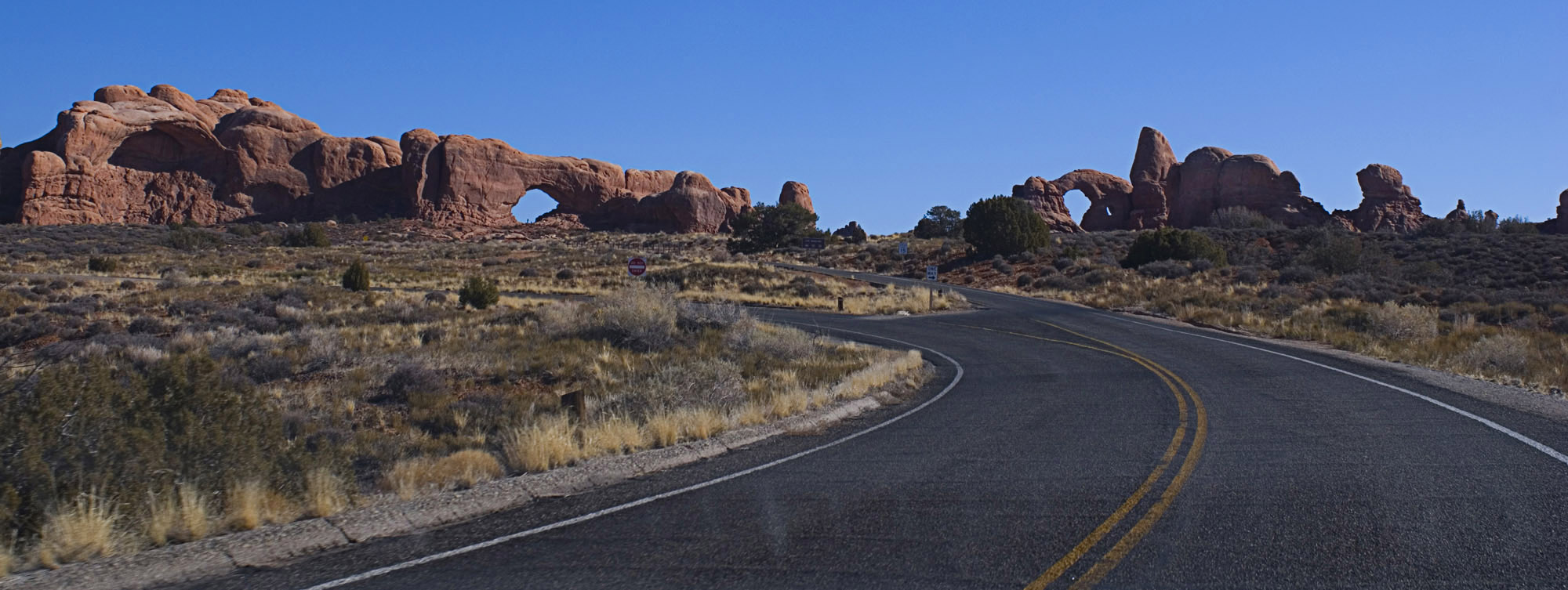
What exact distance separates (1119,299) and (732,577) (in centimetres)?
3583

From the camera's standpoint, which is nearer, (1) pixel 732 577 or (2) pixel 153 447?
(1) pixel 732 577

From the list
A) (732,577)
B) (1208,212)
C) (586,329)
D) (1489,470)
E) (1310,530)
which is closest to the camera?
(732,577)

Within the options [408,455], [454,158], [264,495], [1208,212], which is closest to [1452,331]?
[408,455]

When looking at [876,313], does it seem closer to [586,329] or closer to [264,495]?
[586,329]

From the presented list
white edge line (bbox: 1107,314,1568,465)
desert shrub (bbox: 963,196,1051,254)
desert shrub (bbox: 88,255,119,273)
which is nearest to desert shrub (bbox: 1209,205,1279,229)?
desert shrub (bbox: 963,196,1051,254)

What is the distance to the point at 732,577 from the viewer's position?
16.3 ft

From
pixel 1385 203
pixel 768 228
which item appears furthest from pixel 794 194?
pixel 1385 203

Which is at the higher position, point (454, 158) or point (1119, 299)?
point (454, 158)

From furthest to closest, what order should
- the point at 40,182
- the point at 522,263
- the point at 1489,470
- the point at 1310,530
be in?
the point at 40,182, the point at 522,263, the point at 1489,470, the point at 1310,530

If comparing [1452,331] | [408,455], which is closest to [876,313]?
[1452,331]

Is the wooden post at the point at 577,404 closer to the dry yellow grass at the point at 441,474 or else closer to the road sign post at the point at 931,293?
the dry yellow grass at the point at 441,474

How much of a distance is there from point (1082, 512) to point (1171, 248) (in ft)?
173

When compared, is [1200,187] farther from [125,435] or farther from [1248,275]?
[125,435]

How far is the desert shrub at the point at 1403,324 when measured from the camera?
21672 mm
